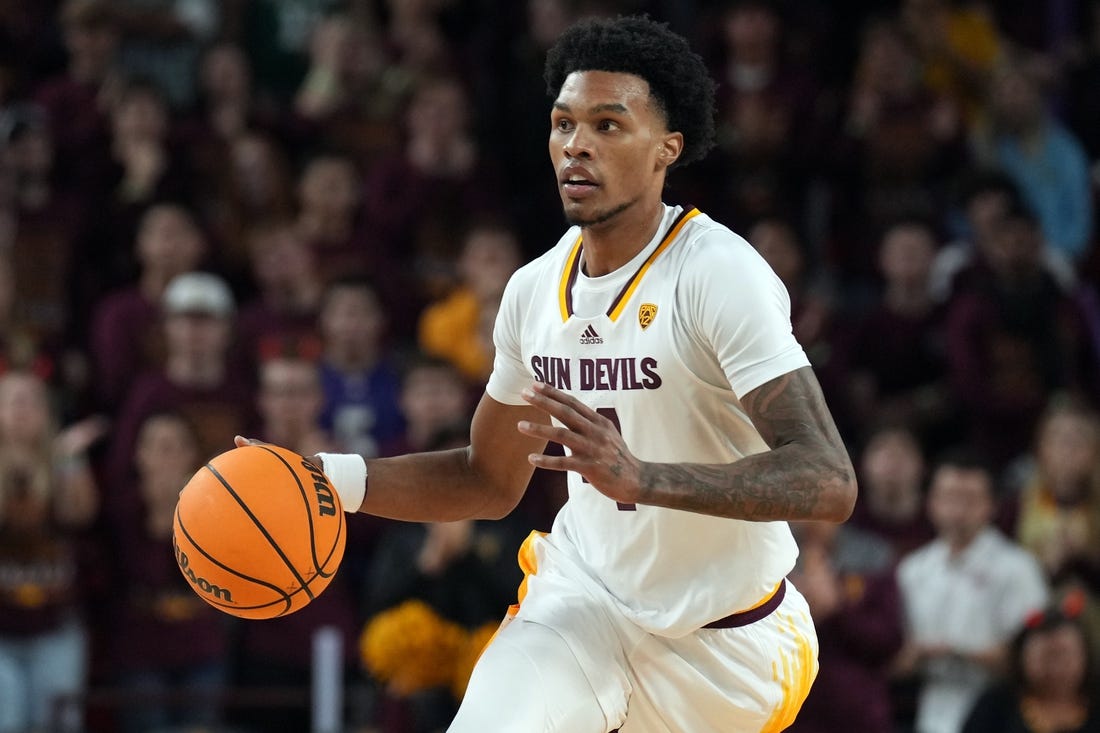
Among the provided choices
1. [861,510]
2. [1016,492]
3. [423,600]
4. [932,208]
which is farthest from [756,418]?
[932,208]

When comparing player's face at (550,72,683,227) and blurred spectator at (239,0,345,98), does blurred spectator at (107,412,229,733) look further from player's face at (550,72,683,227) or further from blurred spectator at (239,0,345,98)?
player's face at (550,72,683,227)

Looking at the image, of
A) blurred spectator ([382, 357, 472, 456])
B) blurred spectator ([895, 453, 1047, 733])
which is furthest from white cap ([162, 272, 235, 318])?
blurred spectator ([895, 453, 1047, 733])

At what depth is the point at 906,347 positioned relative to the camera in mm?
9828

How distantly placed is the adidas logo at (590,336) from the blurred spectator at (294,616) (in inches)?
161

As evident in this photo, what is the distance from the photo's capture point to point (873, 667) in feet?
25.4

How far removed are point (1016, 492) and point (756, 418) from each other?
5636 millimetres

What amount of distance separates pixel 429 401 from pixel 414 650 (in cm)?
155

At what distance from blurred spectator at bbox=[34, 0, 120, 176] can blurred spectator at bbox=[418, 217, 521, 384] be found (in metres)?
2.42

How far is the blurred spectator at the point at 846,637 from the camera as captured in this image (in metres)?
7.42

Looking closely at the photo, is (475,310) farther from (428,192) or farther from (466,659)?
(466,659)

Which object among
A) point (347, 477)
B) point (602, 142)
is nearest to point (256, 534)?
point (347, 477)

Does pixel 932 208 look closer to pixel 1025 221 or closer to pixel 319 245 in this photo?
pixel 1025 221

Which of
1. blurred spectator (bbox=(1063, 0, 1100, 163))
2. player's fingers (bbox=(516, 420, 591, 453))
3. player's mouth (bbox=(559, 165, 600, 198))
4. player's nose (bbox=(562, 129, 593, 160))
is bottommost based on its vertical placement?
player's fingers (bbox=(516, 420, 591, 453))

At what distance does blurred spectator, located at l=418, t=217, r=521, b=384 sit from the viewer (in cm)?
927
